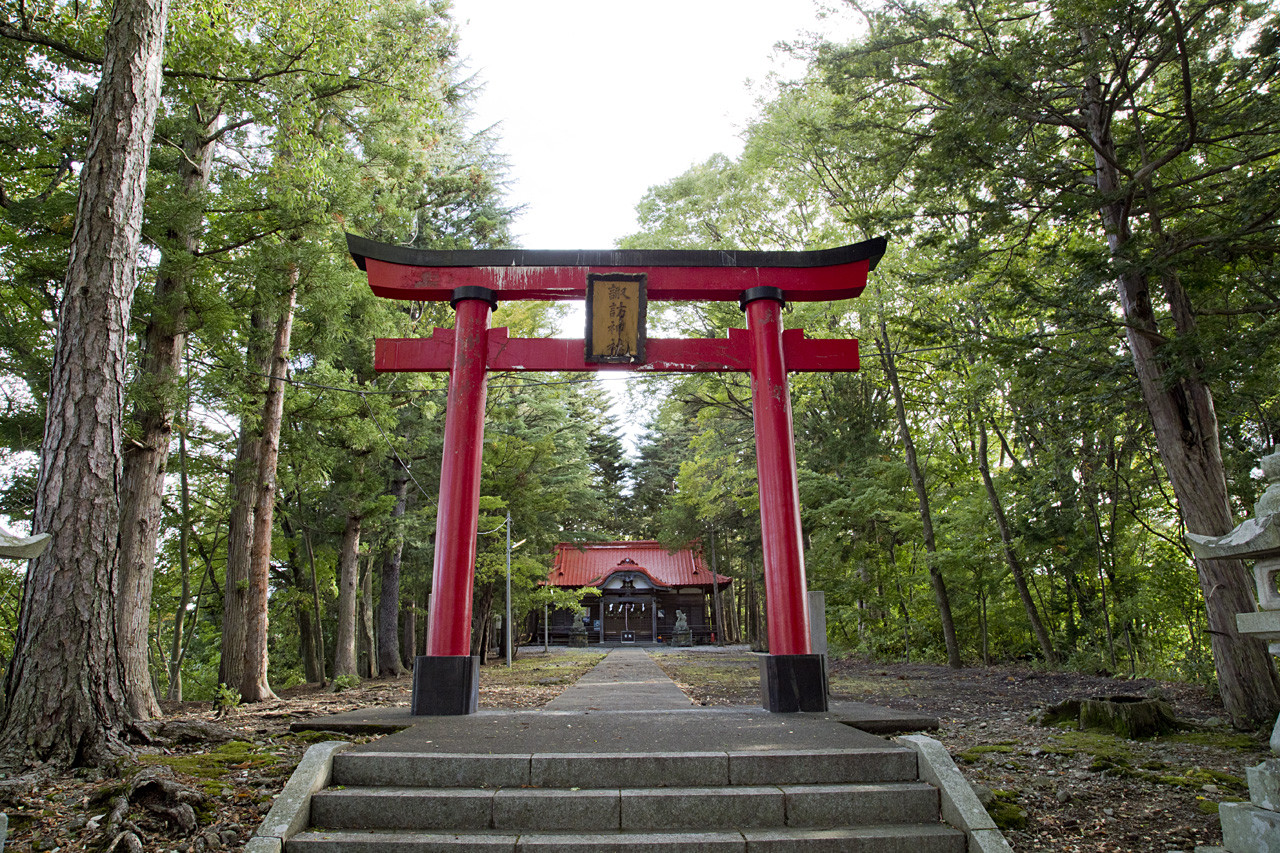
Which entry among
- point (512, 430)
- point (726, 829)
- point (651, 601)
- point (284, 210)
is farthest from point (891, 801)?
point (651, 601)

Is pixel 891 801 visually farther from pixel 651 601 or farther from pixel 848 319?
pixel 651 601

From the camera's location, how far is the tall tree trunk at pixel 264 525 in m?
8.48

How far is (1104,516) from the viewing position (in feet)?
38.8

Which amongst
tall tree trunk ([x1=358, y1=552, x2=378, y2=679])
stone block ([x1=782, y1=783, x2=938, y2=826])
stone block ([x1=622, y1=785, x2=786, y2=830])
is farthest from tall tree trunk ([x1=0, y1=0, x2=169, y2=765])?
tall tree trunk ([x1=358, y1=552, x2=378, y2=679])

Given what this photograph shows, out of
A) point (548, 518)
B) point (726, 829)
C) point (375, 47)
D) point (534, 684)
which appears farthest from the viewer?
point (548, 518)

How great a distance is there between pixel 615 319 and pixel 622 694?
470 cm

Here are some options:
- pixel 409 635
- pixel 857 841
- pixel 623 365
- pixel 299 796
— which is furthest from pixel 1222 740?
pixel 409 635

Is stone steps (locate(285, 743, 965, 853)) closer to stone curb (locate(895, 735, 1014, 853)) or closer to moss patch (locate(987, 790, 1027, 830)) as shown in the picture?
stone curb (locate(895, 735, 1014, 853))

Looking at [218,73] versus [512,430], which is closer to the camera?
[218,73]

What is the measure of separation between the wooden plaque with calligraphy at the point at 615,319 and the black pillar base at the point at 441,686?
303cm

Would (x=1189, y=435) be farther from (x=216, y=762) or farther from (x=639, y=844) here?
(x=216, y=762)

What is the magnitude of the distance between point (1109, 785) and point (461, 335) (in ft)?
20.0

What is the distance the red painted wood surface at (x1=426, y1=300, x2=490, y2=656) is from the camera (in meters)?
5.94

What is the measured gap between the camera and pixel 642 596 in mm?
28656
